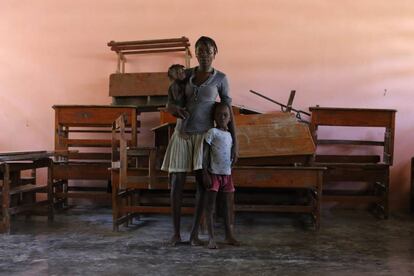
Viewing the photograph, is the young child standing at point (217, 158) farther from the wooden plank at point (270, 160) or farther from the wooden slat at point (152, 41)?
the wooden slat at point (152, 41)

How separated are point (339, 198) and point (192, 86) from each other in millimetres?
2060

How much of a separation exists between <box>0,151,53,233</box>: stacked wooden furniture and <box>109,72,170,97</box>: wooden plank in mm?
1096

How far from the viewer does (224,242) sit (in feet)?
10.2

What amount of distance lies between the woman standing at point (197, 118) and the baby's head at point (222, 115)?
5cm

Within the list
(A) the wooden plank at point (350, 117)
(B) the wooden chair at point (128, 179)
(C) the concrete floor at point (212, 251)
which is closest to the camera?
(C) the concrete floor at point (212, 251)

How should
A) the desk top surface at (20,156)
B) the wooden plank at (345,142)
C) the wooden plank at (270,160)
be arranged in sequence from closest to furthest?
the desk top surface at (20,156) < the wooden plank at (270,160) < the wooden plank at (345,142)

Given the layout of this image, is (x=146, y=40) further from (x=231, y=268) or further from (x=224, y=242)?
(x=231, y=268)

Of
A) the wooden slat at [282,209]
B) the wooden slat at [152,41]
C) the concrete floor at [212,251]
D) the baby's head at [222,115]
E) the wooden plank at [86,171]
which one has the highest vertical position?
the wooden slat at [152,41]

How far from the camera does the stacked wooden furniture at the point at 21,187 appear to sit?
3.36m

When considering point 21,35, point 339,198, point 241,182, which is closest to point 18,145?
point 21,35

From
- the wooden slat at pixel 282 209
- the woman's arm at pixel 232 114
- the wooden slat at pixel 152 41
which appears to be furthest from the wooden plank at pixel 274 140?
the wooden slat at pixel 152 41

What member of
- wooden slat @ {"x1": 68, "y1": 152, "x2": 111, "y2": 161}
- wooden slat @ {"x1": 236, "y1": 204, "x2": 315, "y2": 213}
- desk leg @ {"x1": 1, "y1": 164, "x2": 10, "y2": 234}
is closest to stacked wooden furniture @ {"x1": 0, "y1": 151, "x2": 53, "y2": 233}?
desk leg @ {"x1": 1, "y1": 164, "x2": 10, "y2": 234}

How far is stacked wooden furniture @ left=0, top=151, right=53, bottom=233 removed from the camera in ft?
11.0

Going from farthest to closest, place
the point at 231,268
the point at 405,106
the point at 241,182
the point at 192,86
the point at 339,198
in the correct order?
the point at 405,106
the point at 339,198
the point at 241,182
the point at 192,86
the point at 231,268
